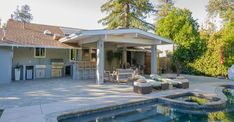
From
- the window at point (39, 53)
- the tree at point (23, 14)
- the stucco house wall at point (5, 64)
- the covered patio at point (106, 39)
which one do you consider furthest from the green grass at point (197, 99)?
the tree at point (23, 14)

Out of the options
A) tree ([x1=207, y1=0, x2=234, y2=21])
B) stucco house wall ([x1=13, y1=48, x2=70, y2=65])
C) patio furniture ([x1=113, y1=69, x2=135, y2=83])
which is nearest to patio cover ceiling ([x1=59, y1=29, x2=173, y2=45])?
stucco house wall ([x1=13, y1=48, x2=70, y2=65])

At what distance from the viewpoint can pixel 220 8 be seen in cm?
2908

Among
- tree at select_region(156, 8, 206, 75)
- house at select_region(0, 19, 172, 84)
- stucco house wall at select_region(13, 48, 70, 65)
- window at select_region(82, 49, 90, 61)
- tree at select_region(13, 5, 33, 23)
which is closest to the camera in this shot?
house at select_region(0, 19, 172, 84)

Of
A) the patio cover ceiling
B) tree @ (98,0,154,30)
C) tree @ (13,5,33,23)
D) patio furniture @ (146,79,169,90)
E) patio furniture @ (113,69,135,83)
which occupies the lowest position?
patio furniture @ (146,79,169,90)

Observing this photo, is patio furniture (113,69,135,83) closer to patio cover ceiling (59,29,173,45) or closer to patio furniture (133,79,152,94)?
patio cover ceiling (59,29,173,45)

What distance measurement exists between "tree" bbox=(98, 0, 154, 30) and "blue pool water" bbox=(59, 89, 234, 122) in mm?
17223

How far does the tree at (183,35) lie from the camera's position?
66.3 feet

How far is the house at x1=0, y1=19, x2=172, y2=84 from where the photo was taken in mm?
13102

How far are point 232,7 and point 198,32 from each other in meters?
11.2

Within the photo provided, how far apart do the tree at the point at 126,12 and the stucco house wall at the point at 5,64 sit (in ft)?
47.5

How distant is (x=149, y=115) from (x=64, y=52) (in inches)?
487

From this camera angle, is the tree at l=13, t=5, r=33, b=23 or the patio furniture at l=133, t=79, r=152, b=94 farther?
the tree at l=13, t=5, r=33, b=23

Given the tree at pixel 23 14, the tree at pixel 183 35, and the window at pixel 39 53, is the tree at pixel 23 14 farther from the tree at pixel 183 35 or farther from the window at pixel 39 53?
the tree at pixel 183 35

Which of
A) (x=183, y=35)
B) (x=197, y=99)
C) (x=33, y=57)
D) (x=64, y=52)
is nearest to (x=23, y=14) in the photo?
(x=64, y=52)
